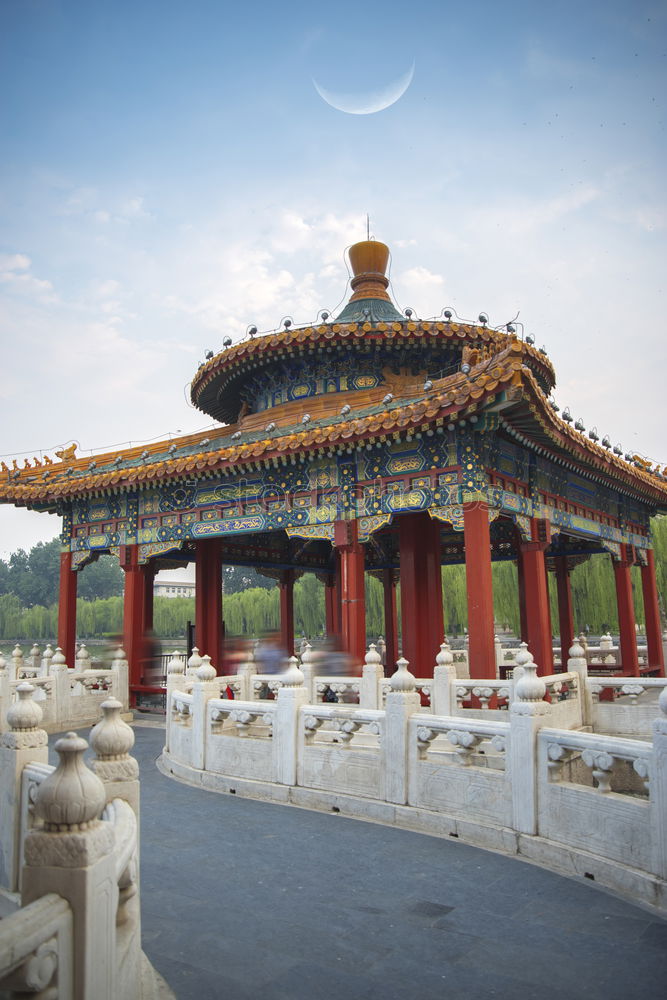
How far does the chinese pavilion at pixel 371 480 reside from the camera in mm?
11688

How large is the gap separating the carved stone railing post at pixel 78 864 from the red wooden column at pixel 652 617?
1829 centimetres

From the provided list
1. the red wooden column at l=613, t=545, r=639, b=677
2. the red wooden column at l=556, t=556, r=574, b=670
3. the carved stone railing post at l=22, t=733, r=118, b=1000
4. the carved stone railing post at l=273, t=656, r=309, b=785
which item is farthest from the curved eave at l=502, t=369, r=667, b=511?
the carved stone railing post at l=22, t=733, r=118, b=1000

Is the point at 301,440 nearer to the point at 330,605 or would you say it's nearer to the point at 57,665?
the point at 57,665

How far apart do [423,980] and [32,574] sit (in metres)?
91.6

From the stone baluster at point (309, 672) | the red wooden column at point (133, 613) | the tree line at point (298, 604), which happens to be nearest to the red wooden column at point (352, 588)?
the stone baluster at point (309, 672)

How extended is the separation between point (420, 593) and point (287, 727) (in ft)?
22.1

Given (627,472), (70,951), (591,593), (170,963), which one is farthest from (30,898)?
(591,593)

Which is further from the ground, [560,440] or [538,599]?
[560,440]

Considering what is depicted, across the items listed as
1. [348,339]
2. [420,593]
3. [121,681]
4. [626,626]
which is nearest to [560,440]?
[420,593]

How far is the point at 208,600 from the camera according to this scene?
17.6 metres

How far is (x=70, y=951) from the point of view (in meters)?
2.69

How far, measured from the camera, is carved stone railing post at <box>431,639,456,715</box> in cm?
993

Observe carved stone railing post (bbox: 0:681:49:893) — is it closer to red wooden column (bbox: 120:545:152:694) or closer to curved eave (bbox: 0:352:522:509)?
curved eave (bbox: 0:352:522:509)

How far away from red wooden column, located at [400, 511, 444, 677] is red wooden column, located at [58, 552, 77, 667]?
8.00 metres
